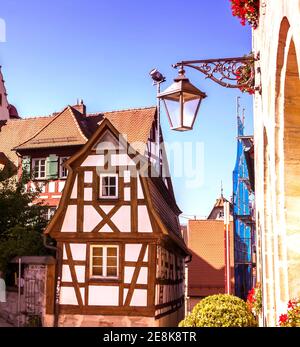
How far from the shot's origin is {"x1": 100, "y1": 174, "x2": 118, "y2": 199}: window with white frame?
16.2 meters

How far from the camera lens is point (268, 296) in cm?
727

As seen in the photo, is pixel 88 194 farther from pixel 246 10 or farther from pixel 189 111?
pixel 189 111

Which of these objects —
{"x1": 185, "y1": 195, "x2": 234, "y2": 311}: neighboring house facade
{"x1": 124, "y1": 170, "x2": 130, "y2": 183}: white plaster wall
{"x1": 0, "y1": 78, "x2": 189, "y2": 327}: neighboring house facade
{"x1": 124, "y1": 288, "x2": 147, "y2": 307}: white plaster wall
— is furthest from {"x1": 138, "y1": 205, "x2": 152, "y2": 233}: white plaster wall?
{"x1": 185, "y1": 195, "x2": 234, "y2": 311}: neighboring house facade

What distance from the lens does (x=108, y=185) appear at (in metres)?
16.2

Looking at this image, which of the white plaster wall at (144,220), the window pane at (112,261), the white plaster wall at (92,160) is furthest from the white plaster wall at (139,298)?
the white plaster wall at (92,160)

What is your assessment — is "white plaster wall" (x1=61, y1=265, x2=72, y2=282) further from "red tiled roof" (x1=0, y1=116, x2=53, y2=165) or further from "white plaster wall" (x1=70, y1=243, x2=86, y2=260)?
"red tiled roof" (x1=0, y1=116, x2=53, y2=165)

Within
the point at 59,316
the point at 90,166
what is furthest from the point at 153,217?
the point at 59,316

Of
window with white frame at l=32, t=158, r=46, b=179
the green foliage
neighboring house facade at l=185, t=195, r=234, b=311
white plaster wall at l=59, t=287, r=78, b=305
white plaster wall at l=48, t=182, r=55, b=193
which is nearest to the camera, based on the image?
white plaster wall at l=59, t=287, r=78, b=305

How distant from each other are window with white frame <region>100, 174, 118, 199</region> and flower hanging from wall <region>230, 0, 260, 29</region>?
30.5 ft

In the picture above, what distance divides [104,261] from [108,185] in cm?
234

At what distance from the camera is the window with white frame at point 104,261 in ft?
51.1

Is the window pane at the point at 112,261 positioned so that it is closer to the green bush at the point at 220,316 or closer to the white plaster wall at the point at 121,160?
the white plaster wall at the point at 121,160

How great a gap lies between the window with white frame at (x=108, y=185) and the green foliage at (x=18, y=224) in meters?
3.10
